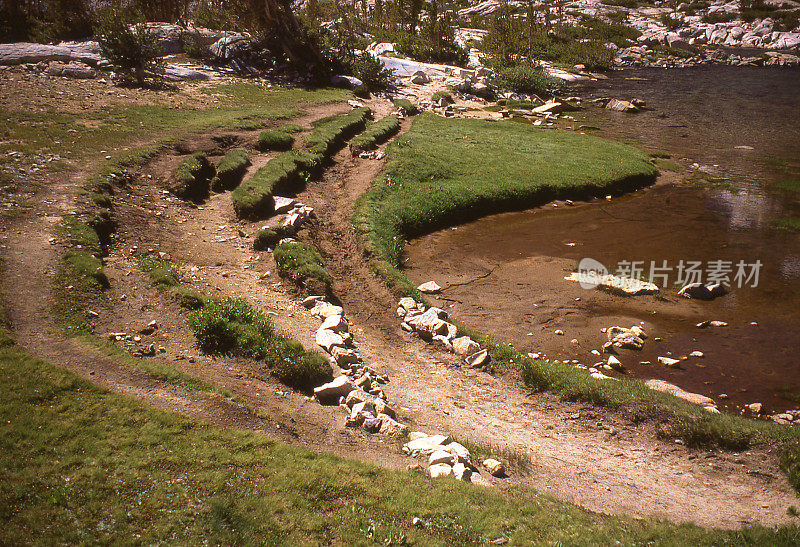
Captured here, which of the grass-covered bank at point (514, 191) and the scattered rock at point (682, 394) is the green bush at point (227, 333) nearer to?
the grass-covered bank at point (514, 191)

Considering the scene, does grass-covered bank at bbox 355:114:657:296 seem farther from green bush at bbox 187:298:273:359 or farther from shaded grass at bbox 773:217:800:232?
shaded grass at bbox 773:217:800:232

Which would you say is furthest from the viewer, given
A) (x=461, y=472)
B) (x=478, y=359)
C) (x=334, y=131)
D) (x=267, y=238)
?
(x=334, y=131)

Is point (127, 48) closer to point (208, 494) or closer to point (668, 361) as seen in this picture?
point (208, 494)

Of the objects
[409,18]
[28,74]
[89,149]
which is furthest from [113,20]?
[409,18]

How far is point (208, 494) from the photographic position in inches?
256

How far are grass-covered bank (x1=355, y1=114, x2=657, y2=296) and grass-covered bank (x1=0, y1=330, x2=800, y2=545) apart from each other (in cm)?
776

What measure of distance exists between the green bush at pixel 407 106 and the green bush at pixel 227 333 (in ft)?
88.1

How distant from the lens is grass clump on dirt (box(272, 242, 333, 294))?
13631 mm

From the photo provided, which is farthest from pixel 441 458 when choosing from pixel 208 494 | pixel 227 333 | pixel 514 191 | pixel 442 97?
pixel 442 97

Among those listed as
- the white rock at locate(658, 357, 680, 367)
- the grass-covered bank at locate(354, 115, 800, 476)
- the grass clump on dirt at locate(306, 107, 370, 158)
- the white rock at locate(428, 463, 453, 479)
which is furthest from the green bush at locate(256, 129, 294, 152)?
the white rock at locate(428, 463, 453, 479)

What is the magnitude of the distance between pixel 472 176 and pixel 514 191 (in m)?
2.17

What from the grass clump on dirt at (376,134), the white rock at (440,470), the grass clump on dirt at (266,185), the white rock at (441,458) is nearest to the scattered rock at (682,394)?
the white rock at (441,458)

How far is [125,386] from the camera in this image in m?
8.23

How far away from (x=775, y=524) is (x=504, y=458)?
155 inches
